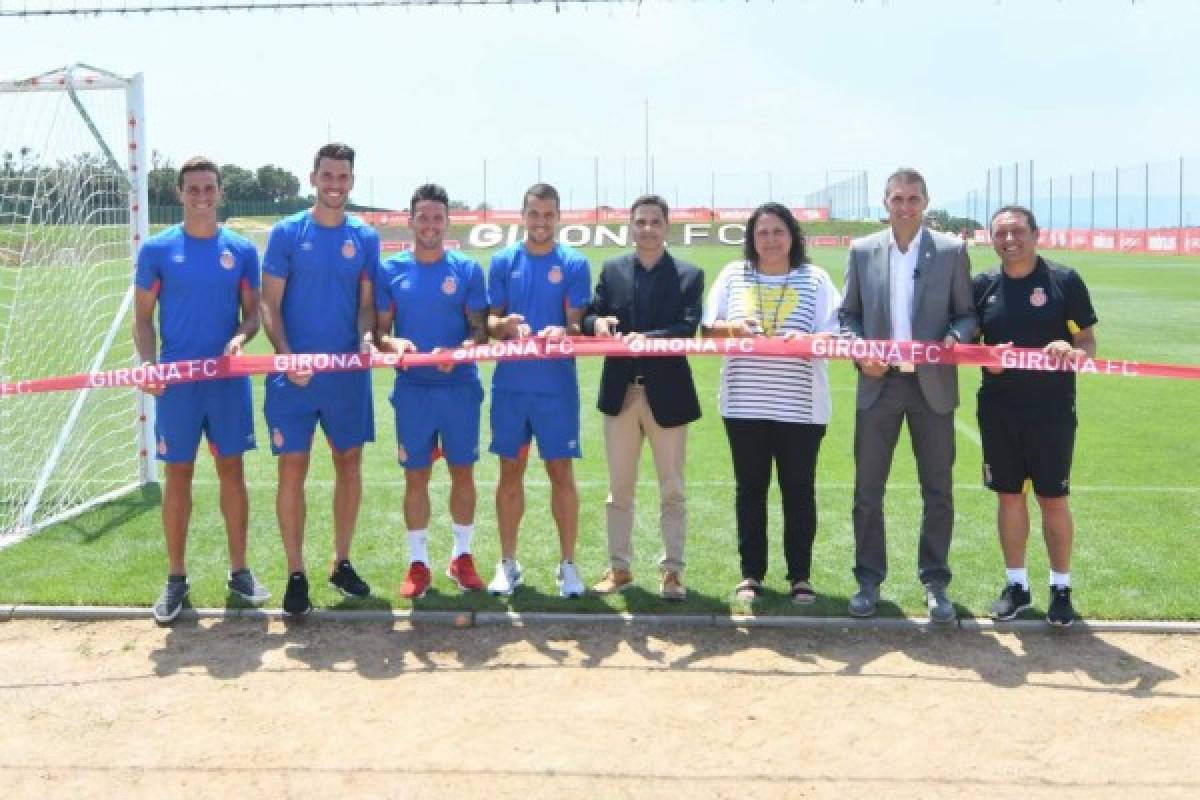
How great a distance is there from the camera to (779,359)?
235 inches

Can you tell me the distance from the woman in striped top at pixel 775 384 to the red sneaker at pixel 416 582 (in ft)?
5.80

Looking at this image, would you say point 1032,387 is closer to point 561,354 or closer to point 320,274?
point 561,354

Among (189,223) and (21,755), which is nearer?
(21,755)

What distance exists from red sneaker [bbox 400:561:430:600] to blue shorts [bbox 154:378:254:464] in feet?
3.67

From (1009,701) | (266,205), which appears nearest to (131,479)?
(1009,701)

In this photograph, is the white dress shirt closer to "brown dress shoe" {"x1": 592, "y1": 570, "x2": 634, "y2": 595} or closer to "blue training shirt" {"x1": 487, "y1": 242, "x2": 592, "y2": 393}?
"blue training shirt" {"x1": 487, "y1": 242, "x2": 592, "y2": 393}

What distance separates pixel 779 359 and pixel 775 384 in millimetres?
136

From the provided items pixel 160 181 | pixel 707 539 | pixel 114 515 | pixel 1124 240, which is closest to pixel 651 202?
pixel 707 539

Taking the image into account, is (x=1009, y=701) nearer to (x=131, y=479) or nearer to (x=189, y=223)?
(x=189, y=223)

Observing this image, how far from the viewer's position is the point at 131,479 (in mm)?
9227

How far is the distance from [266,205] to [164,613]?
44318 millimetres

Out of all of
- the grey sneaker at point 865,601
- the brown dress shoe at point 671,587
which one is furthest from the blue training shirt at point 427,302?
the grey sneaker at point 865,601

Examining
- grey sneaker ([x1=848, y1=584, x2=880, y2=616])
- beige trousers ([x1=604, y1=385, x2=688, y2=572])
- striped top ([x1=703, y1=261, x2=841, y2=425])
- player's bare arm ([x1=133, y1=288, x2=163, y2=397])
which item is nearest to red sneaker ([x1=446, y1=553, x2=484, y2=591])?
beige trousers ([x1=604, y1=385, x2=688, y2=572])

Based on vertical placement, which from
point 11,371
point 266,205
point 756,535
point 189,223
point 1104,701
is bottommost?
point 1104,701
